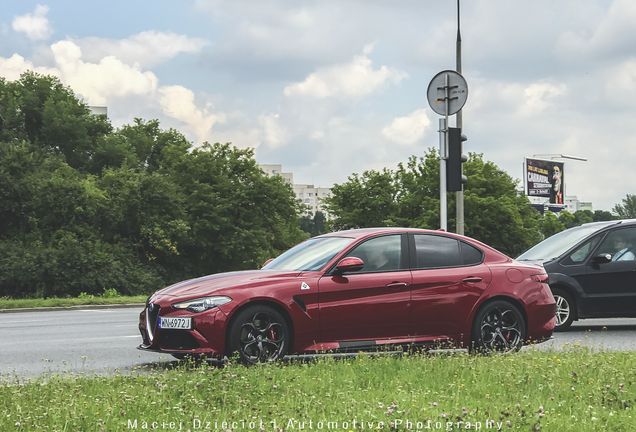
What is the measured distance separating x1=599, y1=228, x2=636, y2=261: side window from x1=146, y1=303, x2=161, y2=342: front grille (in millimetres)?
7541

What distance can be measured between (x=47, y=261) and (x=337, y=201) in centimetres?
2938

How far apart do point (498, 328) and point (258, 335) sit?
9.37ft

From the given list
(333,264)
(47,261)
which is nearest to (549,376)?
(333,264)

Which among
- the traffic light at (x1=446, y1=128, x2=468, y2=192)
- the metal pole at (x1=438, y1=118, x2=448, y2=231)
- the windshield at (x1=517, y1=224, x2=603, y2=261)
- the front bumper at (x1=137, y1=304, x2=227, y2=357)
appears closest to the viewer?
the front bumper at (x1=137, y1=304, x2=227, y2=357)

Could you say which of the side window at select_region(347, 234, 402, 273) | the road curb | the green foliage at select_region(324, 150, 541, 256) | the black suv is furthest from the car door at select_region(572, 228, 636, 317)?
the green foliage at select_region(324, 150, 541, 256)

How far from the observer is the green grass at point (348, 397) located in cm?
Answer: 498

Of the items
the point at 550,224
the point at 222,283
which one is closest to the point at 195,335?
the point at 222,283

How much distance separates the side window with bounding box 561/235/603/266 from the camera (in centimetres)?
1209

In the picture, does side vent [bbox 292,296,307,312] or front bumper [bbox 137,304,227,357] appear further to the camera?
side vent [bbox 292,296,307,312]

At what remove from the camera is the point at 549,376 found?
6.62 m

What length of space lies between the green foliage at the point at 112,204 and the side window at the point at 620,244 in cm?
2803

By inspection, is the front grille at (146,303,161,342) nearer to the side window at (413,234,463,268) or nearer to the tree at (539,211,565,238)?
the side window at (413,234,463,268)

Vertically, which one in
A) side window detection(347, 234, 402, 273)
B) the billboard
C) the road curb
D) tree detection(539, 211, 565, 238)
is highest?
the billboard

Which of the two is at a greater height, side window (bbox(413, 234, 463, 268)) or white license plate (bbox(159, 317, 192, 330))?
side window (bbox(413, 234, 463, 268))
